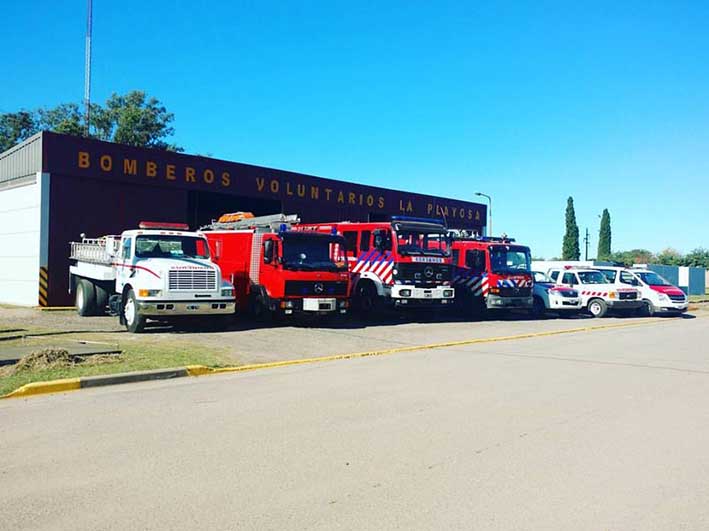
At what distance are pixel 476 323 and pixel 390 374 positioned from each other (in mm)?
11447

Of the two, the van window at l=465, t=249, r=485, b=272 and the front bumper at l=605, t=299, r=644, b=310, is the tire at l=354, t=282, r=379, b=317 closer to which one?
the van window at l=465, t=249, r=485, b=272

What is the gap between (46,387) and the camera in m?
8.90

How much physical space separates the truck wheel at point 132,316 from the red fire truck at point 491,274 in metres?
10.8

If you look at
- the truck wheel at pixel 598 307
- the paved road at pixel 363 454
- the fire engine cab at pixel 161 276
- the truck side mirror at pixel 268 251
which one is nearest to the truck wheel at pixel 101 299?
the fire engine cab at pixel 161 276

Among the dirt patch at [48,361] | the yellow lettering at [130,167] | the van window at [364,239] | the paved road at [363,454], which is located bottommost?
the paved road at [363,454]

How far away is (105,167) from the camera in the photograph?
2334cm

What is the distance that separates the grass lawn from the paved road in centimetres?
79

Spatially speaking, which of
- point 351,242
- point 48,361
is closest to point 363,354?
point 48,361

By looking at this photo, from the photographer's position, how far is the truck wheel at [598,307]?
2561 cm

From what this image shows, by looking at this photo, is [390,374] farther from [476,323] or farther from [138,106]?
[138,106]

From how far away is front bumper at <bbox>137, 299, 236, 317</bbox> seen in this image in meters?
15.2

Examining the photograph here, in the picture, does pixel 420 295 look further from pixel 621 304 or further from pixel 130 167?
pixel 130 167

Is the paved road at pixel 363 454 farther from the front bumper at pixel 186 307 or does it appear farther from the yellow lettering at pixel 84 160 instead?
the yellow lettering at pixel 84 160

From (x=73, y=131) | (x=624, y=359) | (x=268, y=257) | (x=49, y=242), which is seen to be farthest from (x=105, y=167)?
(x=73, y=131)
